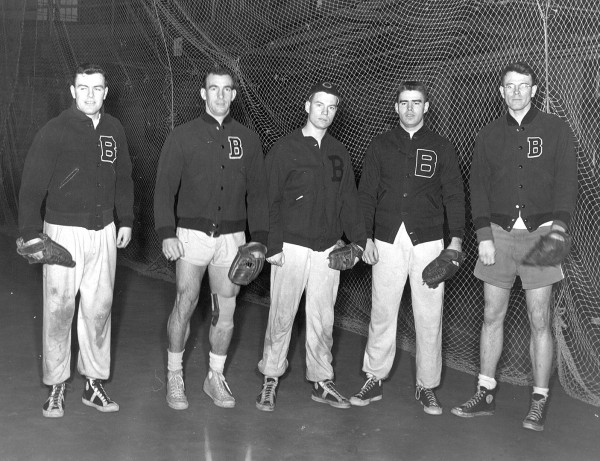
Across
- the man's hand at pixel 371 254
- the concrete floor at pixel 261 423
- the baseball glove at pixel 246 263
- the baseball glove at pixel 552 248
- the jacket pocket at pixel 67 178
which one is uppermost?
the jacket pocket at pixel 67 178

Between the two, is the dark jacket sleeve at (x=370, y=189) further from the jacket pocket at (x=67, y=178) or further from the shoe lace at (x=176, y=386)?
the jacket pocket at (x=67, y=178)

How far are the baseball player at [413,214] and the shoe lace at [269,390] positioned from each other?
597 millimetres

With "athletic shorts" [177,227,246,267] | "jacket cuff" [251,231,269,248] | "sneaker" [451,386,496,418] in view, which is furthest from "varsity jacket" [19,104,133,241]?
"sneaker" [451,386,496,418]

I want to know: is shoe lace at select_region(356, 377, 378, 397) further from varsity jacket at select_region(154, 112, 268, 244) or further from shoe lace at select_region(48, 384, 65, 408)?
shoe lace at select_region(48, 384, 65, 408)

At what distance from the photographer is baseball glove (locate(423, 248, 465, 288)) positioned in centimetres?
389

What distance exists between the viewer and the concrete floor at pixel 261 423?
3.55 m

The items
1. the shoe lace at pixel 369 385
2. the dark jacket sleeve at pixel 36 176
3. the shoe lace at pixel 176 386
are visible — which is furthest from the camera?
the shoe lace at pixel 369 385

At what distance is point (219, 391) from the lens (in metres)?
4.16

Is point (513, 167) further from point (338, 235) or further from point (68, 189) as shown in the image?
point (68, 189)

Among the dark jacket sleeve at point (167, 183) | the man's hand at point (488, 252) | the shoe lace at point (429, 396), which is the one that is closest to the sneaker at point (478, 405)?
the shoe lace at point (429, 396)

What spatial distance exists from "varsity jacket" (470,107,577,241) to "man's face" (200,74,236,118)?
49.0 inches

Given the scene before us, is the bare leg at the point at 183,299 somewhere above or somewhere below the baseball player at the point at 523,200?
below

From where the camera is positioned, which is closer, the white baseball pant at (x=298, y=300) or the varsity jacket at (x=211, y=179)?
the varsity jacket at (x=211, y=179)

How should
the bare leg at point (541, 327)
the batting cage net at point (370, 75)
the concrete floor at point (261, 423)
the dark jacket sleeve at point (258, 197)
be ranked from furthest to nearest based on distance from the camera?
the batting cage net at point (370, 75) → the dark jacket sleeve at point (258, 197) → the bare leg at point (541, 327) → the concrete floor at point (261, 423)
